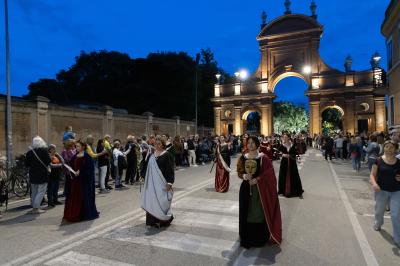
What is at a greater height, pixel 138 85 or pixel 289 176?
pixel 138 85

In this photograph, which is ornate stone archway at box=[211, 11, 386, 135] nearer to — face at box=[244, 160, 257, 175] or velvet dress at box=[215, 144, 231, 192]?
velvet dress at box=[215, 144, 231, 192]

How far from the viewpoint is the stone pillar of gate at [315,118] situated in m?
39.2

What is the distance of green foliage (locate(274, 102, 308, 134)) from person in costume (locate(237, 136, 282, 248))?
6702 centimetres

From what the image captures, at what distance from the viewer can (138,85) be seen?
53.7m

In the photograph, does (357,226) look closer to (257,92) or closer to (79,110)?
(79,110)

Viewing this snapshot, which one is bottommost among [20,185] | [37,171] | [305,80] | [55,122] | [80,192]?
[20,185]

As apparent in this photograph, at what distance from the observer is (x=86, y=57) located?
202 feet

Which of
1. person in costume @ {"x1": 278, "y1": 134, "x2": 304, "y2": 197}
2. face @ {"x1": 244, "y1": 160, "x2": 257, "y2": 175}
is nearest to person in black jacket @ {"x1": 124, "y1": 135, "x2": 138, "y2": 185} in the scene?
person in costume @ {"x1": 278, "y1": 134, "x2": 304, "y2": 197}

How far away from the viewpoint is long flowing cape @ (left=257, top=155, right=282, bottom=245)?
554 cm

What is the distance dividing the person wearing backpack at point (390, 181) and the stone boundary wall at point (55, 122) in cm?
1340

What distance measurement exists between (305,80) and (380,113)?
9477 millimetres

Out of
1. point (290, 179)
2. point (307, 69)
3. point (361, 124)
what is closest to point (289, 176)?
point (290, 179)

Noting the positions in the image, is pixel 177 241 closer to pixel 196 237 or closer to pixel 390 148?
pixel 196 237

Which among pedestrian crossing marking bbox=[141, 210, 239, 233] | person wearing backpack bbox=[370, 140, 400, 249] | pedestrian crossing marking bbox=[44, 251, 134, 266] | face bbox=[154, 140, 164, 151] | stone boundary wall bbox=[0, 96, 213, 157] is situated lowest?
pedestrian crossing marking bbox=[44, 251, 134, 266]
